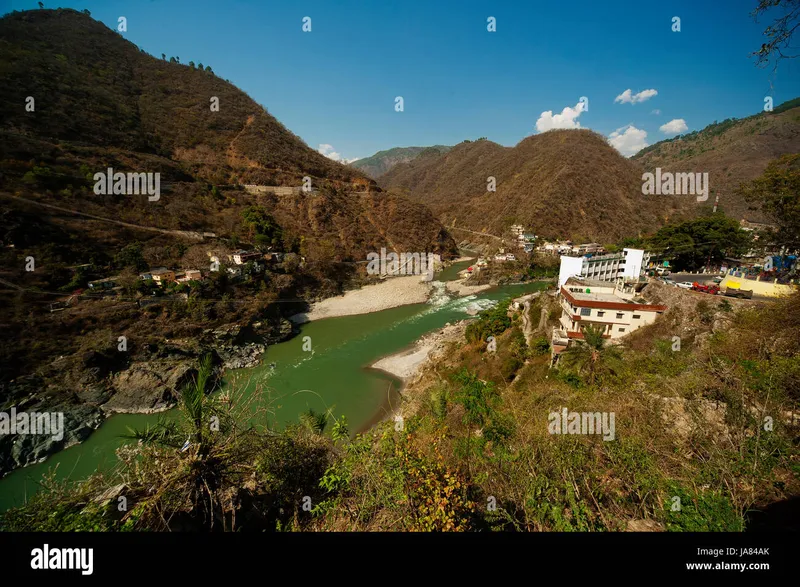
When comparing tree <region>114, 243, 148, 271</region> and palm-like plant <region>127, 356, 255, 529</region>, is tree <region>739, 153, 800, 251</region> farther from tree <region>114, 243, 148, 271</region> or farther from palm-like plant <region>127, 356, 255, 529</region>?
tree <region>114, 243, 148, 271</region>

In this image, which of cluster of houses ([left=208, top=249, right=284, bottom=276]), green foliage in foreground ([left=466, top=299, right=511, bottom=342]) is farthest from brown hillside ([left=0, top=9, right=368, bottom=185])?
green foliage in foreground ([left=466, top=299, right=511, bottom=342])

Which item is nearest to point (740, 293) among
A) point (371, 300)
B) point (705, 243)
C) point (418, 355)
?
point (705, 243)

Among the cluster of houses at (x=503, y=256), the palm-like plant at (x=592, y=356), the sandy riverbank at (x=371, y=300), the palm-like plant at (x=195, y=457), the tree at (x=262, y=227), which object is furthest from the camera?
the cluster of houses at (x=503, y=256)

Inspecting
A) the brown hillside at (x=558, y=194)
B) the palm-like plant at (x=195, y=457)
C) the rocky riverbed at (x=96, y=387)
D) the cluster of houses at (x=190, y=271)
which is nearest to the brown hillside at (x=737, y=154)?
the brown hillside at (x=558, y=194)

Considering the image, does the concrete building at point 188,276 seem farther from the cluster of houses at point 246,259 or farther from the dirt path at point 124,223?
the dirt path at point 124,223

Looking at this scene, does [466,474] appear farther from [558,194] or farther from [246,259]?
[558,194]

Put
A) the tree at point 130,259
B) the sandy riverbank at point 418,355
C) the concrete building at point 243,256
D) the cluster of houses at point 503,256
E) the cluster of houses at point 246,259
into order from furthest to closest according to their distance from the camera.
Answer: the cluster of houses at point 503,256 < the concrete building at point 243,256 < the cluster of houses at point 246,259 < the tree at point 130,259 < the sandy riverbank at point 418,355

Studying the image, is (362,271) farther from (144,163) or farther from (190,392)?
(190,392)
